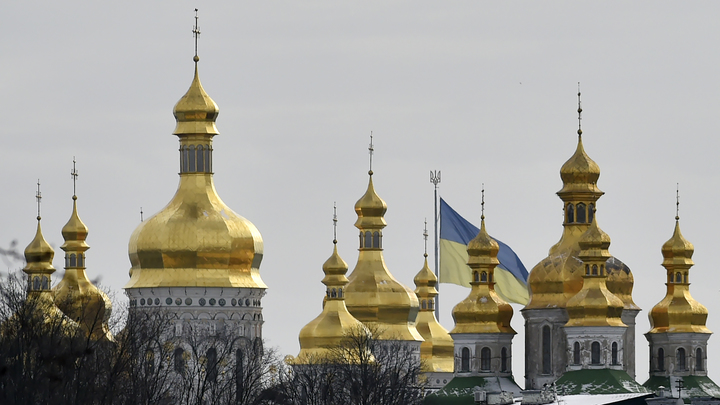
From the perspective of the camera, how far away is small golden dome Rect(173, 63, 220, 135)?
90.5m

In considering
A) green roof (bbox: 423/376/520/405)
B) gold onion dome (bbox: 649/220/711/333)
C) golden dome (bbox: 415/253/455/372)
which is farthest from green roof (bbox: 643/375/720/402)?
golden dome (bbox: 415/253/455/372)

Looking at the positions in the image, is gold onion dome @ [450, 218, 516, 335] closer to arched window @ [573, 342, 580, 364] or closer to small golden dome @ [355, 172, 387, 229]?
arched window @ [573, 342, 580, 364]

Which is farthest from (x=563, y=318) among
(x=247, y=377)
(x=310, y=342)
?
(x=247, y=377)

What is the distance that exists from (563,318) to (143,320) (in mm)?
19555

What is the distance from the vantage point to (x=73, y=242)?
326 feet

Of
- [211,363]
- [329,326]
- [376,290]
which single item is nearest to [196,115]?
[329,326]

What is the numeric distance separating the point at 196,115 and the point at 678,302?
1553 cm

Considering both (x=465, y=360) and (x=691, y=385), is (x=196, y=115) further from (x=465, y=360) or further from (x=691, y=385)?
(x=691, y=385)

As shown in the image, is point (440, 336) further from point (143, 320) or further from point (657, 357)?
point (143, 320)

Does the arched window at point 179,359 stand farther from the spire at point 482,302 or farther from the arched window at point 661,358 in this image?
the arched window at point 661,358

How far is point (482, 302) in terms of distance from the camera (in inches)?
3654

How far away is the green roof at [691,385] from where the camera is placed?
3531 inches

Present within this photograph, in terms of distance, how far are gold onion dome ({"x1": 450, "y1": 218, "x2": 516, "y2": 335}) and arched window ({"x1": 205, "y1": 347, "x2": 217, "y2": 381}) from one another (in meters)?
10.4

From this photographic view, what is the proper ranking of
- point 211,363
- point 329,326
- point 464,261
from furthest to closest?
point 464,261, point 329,326, point 211,363
